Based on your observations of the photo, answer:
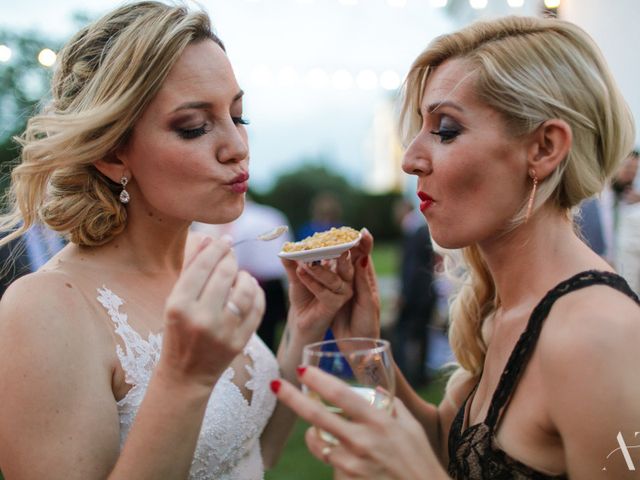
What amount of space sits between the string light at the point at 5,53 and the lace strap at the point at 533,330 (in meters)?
4.32

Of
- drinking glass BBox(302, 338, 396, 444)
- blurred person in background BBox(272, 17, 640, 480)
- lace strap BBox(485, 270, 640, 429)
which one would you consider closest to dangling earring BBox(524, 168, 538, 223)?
blurred person in background BBox(272, 17, 640, 480)

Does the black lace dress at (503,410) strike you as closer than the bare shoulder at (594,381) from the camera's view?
No

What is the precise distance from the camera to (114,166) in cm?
221

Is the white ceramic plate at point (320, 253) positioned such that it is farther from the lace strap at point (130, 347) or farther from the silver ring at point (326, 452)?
the silver ring at point (326, 452)

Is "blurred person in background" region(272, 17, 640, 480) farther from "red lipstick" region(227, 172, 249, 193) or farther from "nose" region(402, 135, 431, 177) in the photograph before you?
"red lipstick" region(227, 172, 249, 193)

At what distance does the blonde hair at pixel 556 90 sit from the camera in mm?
1976

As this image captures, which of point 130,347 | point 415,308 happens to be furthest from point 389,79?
point 130,347

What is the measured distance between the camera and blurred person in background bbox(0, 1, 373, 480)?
60.4 inches

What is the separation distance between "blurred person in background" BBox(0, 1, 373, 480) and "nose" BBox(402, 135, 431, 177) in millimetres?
424

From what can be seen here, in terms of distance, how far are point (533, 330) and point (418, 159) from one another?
0.73 metres

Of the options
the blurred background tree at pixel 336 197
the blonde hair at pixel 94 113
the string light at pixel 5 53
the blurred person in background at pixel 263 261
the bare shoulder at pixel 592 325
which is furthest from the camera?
the blurred background tree at pixel 336 197

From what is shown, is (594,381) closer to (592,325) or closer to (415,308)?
(592,325)

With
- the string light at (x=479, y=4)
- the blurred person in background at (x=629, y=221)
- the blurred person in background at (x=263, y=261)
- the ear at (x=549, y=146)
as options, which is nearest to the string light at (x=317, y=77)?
the blurred person in background at (x=263, y=261)

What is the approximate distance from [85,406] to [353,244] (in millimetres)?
1149
